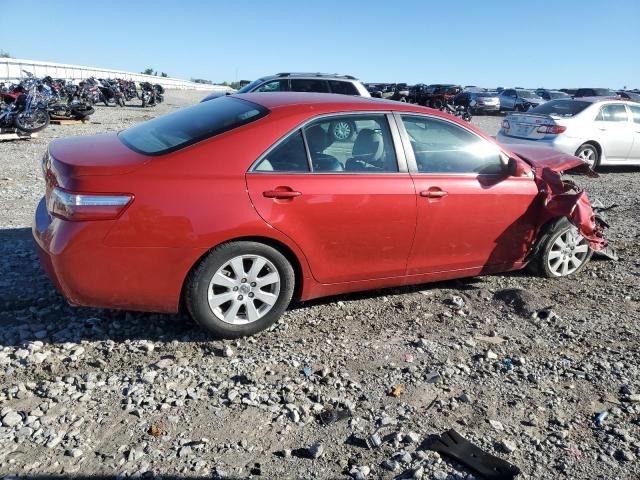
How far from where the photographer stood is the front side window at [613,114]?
11.1m

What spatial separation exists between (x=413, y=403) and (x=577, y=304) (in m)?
2.30

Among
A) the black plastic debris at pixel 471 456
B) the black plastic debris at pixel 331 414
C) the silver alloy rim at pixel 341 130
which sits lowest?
the black plastic debris at pixel 471 456

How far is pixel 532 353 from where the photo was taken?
3863 mm

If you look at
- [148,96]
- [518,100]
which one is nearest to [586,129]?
[148,96]

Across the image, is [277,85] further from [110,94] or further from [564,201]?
[110,94]

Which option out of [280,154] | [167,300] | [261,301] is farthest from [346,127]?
[167,300]

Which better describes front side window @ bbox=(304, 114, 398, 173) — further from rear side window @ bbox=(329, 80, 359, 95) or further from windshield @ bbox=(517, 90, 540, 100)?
windshield @ bbox=(517, 90, 540, 100)

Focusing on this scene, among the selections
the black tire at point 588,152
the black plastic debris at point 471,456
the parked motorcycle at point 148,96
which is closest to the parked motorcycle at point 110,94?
the parked motorcycle at point 148,96

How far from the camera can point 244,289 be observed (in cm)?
367

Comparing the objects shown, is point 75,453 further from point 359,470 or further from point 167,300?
point 359,470

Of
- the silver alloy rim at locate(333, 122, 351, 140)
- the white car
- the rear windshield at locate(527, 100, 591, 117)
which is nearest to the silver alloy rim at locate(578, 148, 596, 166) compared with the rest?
the white car

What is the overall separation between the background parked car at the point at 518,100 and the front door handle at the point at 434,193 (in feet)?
107

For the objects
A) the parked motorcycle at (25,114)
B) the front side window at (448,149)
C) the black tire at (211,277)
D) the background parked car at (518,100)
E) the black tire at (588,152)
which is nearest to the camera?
the black tire at (211,277)

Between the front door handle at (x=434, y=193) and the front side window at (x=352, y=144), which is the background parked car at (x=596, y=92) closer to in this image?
the front door handle at (x=434, y=193)
